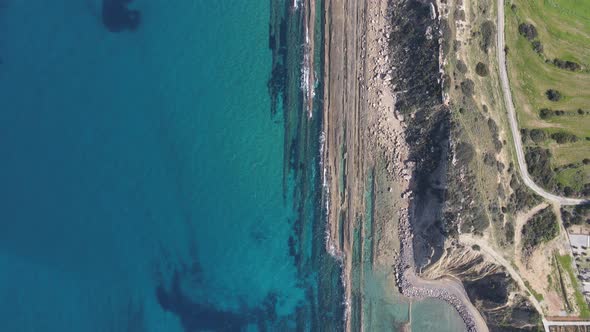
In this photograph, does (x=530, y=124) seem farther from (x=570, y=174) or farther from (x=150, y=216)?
(x=150, y=216)

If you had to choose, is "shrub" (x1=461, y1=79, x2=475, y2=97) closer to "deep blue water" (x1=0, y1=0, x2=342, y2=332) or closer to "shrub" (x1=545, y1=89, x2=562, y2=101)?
"shrub" (x1=545, y1=89, x2=562, y2=101)

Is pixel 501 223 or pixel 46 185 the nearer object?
pixel 501 223

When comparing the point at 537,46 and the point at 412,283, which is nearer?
the point at 537,46

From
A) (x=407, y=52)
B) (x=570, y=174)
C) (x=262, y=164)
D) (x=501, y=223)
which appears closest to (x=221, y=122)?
(x=262, y=164)

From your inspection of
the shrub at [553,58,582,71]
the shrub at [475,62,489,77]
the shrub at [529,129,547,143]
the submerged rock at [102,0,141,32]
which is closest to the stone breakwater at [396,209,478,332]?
the shrub at [529,129,547,143]

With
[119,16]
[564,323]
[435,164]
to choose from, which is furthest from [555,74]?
[119,16]

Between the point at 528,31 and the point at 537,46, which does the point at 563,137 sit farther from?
the point at 528,31
